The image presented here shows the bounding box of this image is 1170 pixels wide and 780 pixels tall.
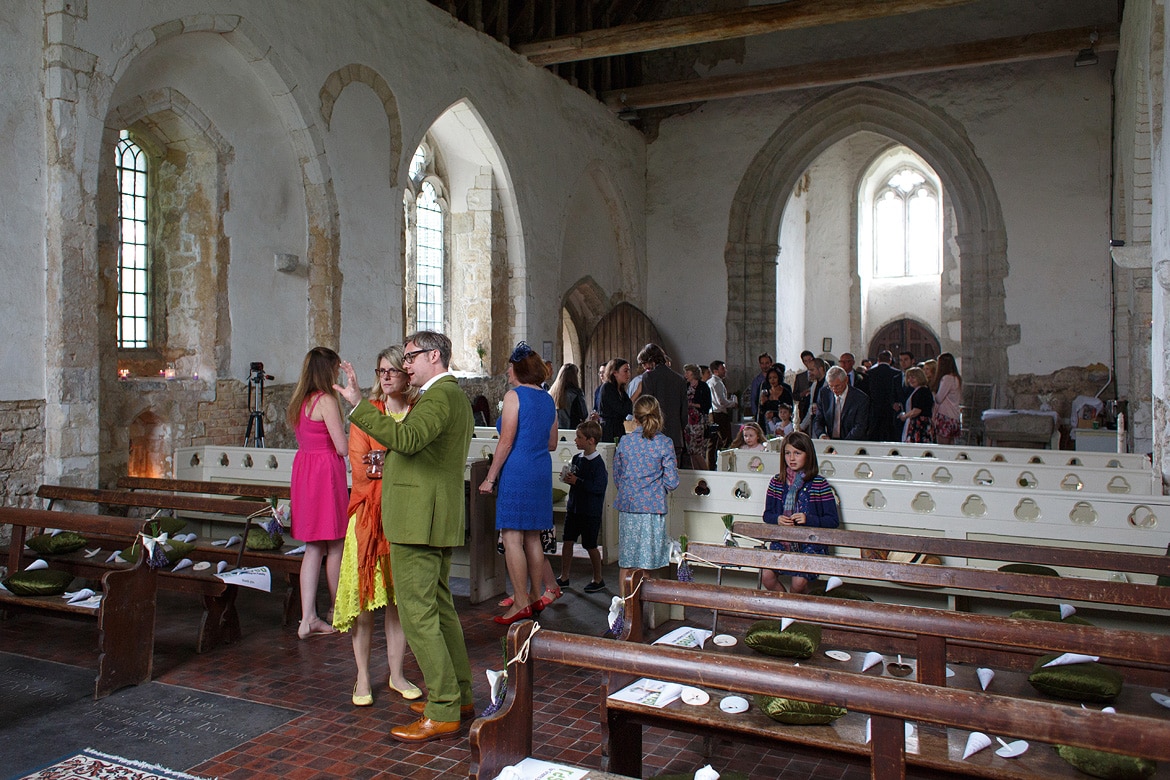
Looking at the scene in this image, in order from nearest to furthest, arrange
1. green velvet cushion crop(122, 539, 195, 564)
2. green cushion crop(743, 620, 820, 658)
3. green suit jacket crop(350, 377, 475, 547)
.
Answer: green cushion crop(743, 620, 820, 658)
green suit jacket crop(350, 377, 475, 547)
green velvet cushion crop(122, 539, 195, 564)

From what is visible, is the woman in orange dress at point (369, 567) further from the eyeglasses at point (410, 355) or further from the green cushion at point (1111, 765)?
the green cushion at point (1111, 765)

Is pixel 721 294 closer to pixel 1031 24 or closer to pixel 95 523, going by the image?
pixel 1031 24

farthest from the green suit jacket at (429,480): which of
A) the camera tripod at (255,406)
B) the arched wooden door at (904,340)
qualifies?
the arched wooden door at (904,340)

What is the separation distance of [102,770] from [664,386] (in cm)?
492

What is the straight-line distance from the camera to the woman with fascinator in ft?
17.2

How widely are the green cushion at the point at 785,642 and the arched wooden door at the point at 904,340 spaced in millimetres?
21920

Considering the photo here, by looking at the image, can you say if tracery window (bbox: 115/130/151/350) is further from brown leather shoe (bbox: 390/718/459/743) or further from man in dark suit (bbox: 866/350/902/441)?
man in dark suit (bbox: 866/350/902/441)

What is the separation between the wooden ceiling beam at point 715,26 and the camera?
11148mm

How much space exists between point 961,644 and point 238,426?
718 centimetres

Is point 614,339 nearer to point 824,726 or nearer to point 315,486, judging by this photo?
point 315,486

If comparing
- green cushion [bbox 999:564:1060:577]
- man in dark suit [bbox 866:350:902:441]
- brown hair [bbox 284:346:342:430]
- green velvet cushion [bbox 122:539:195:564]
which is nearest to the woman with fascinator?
brown hair [bbox 284:346:342:430]

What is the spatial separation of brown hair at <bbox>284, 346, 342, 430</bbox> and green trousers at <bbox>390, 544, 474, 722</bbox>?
138cm

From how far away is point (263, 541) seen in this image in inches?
221

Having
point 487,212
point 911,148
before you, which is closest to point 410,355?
point 487,212
